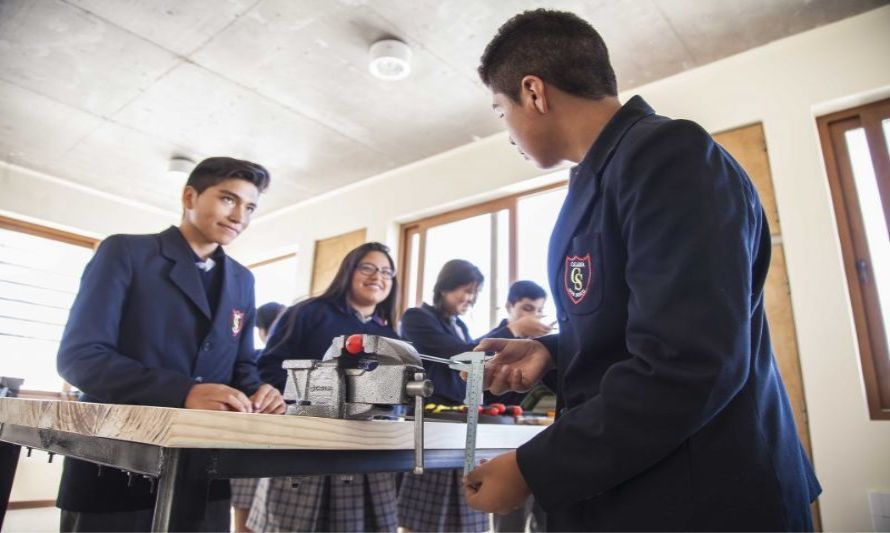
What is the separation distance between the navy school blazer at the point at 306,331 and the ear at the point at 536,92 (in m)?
1.25

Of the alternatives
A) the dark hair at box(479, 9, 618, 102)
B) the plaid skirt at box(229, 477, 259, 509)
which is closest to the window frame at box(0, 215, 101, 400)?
the plaid skirt at box(229, 477, 259, 509)

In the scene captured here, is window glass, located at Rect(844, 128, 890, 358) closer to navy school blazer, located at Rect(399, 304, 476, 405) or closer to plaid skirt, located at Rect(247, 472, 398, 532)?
navy school blazer, located at Rect(399, 304, 476, 405)

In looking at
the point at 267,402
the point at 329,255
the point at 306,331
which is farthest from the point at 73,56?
the point at 267,402

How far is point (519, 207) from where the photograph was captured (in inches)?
161

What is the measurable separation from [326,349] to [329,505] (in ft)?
1.74

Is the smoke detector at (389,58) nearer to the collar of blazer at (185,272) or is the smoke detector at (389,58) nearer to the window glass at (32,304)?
the collar of blazer at (185,272)

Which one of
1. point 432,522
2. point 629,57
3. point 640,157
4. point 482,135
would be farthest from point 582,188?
point 482,135

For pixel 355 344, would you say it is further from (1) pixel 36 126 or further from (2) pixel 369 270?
(1) pixel 36 126

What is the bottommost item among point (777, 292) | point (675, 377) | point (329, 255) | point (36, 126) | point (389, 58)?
point (675, 377)

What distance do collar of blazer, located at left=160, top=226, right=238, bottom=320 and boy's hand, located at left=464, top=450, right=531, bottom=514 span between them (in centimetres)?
94

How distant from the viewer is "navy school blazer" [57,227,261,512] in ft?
3.46

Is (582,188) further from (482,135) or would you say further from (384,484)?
(482,135)

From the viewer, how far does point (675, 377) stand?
1.83ft

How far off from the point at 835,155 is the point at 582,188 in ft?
9.11
